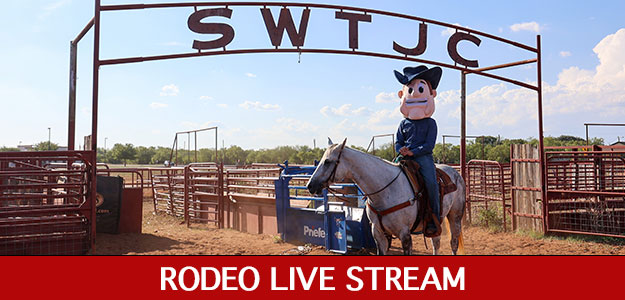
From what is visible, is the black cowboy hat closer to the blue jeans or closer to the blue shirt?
the blue shirt

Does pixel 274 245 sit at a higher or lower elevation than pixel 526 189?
lower

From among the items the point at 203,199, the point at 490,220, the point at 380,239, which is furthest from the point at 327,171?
the point at 203,199

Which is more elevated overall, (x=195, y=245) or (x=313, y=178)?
(x=313, y=178)

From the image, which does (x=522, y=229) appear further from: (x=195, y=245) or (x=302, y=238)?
(x=195, y=245)

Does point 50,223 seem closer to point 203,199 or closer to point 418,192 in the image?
point 203,199

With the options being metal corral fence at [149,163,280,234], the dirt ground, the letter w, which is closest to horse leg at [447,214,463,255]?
the dirt ground

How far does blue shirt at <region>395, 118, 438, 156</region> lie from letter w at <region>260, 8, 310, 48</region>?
3.49 metres

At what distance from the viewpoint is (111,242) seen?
27.6 feet

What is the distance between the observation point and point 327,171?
508 cm

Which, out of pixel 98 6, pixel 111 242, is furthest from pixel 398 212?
pixel 98 6

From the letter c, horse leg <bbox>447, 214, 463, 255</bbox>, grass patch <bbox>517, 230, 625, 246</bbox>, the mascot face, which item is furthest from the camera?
the letter c

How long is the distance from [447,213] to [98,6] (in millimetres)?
6985

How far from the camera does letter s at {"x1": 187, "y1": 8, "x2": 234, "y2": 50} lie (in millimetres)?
8109

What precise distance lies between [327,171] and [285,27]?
174 inches
